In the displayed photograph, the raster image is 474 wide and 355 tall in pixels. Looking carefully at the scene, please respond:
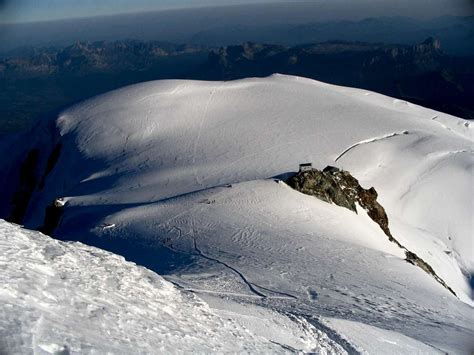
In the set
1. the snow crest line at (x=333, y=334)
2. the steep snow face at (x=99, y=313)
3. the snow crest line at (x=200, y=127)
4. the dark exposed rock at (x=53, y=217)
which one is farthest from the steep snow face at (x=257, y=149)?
the steep snow face at (x=99, y=313)

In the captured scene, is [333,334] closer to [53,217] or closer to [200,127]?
[53,217]

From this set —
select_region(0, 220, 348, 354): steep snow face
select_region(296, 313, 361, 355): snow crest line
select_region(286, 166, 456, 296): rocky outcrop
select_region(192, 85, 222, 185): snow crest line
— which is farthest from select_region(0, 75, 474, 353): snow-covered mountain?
select_region(0, 220, 348, 354): steep snow face

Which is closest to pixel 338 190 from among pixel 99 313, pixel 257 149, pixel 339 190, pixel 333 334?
pixel 339 190

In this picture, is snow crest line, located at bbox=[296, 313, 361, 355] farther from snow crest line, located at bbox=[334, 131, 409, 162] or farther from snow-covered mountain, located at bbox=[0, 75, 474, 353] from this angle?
snow crest line, located at bbox=[334, 131, 409, 162]

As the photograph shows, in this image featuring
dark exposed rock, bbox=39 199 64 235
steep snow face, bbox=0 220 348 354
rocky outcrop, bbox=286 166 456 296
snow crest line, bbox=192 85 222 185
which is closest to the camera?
steep snow face, bbox=0 220 348 354

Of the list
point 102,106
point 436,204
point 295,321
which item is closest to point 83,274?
point 295,321

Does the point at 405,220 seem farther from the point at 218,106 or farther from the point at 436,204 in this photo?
the point at 218,106
